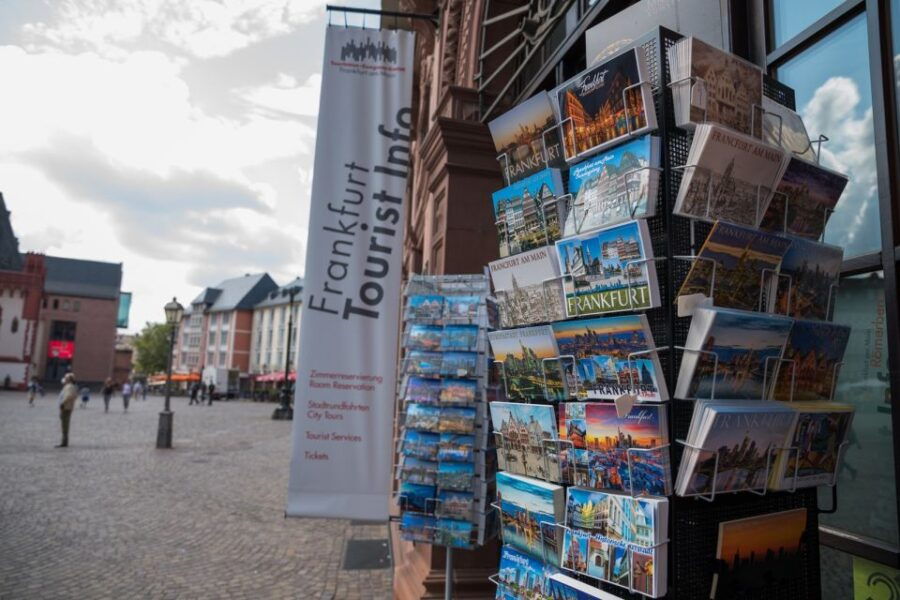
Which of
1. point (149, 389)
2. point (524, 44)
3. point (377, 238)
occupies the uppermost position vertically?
point (524, 44)

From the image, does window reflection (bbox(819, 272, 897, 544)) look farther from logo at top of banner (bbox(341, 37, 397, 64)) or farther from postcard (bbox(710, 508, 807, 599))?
logo at top of banner (bbox(341, 37, 397, 64))

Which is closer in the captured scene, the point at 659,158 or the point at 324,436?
the point at 659,158

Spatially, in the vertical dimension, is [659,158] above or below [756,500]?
above

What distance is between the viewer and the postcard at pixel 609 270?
1.73 m

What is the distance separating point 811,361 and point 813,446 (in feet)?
0.89

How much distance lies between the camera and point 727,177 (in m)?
1.77

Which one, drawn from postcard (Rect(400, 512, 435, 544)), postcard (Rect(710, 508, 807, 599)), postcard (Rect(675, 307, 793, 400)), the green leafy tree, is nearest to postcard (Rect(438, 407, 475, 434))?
postcard (Rect(400, 512, 435, 544))

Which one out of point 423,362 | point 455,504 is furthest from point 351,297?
point 455,504

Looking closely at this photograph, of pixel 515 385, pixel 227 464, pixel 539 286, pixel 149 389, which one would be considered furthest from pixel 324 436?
pixel 149 389

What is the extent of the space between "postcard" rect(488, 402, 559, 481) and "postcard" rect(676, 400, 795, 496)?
1.96ft

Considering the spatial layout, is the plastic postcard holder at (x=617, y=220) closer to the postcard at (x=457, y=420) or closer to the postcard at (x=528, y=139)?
the postcard at (x=528, y=139)

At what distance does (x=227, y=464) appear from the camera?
47.2 ft

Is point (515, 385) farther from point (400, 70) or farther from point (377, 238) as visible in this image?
point (400, 70)

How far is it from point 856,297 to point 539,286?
45.8 inches
